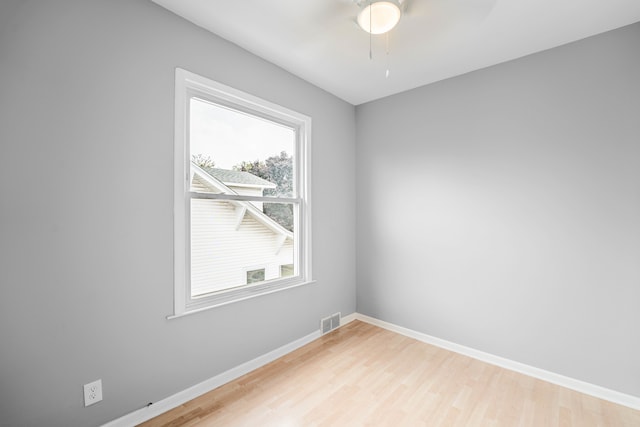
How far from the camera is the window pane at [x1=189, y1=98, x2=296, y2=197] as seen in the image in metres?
2.17

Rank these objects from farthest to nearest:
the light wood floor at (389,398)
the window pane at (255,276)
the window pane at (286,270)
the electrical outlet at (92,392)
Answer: the window pane at (286,270), the window pane at (255,276), the light wood floor at (389,398), the electrical outlet at (92,392)

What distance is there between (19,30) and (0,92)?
340 millimetres

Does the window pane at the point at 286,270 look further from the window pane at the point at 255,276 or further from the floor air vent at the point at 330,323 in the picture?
the floor air vent at the point at 330,323

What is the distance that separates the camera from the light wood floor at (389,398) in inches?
72.3

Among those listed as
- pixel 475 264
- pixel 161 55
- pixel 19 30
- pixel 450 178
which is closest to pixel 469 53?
pixel 450 178

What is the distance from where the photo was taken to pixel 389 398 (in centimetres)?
206

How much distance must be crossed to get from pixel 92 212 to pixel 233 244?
0.98m

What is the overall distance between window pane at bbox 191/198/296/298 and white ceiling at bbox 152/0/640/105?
1.32 metres

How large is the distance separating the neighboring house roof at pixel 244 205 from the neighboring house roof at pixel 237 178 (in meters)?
0.02

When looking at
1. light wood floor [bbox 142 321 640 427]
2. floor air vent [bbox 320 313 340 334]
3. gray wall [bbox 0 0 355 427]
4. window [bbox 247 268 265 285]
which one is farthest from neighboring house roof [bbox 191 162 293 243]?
light wood floor [bbox 142 321 640 427]

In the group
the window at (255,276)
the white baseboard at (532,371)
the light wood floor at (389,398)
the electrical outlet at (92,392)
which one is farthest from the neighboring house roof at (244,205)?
the white baseboard at (532,371)

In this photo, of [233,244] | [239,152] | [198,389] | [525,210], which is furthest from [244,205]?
[525,210]

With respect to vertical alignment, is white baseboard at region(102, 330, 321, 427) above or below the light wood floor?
above

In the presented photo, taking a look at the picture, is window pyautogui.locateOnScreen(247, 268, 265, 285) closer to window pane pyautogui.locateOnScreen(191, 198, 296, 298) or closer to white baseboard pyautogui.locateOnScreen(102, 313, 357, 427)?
window pane pyautogui.locateOnScreen(191, 198, 296, 298)
